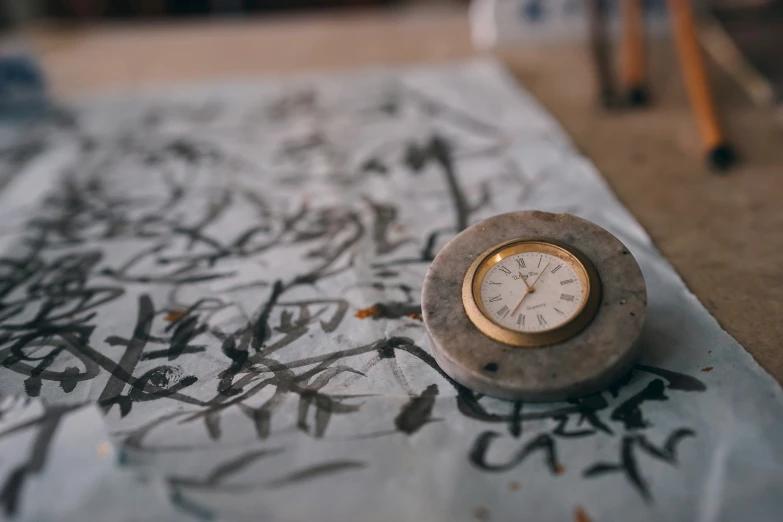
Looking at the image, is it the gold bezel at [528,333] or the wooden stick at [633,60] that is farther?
the wooden stick at [633,60]

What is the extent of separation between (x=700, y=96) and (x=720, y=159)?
0.18 metres

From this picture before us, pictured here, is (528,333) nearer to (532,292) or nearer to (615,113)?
(532,292)

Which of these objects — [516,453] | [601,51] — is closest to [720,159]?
[601,51]

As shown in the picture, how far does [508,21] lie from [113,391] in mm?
1276

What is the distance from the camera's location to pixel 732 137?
1.24 metres

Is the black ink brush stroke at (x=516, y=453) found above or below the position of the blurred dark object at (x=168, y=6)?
below

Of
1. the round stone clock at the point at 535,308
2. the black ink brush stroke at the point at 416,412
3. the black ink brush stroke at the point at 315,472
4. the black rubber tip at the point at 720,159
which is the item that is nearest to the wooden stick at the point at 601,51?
the black rubber tip at the point at 720,159

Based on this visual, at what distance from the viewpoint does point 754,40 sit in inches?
59.3

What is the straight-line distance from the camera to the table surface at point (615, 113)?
92 centimetres

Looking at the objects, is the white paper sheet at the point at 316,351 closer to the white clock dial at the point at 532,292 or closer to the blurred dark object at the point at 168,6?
the white clock dial at the point at 532,292

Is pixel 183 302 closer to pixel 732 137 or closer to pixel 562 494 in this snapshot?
pixel 562 494

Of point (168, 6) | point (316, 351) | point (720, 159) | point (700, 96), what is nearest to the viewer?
point (316, 351)

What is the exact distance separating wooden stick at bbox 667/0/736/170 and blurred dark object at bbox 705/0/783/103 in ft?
0.40

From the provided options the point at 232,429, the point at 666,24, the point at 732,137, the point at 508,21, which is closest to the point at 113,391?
the point at 232,429
